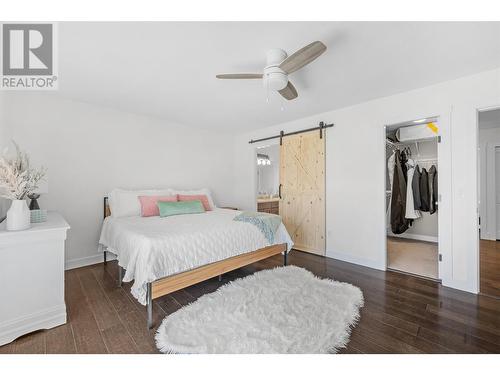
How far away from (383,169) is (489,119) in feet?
9.35

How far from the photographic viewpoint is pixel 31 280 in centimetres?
172

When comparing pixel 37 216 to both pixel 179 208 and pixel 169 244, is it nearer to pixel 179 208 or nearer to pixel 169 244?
pixel 169 244

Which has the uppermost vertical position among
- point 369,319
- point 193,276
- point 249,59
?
point 249,59

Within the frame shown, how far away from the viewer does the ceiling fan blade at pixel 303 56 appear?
61.0 inches

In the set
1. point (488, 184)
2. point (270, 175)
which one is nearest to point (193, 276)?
point (270, 175)

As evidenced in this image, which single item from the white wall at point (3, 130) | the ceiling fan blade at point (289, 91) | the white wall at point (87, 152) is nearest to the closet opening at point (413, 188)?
the ceiling fan blade at point (289, 91)

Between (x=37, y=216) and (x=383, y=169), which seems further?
(x=383, y=169)

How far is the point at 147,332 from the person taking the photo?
1751 mm

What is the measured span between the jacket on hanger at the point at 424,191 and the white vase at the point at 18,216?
5837mm

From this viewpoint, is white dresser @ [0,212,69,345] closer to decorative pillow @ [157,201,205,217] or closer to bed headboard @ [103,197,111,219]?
decorative pillow @ [157,201,205,217]

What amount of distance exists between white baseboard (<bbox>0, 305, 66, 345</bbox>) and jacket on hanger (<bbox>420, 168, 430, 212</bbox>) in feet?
18.6

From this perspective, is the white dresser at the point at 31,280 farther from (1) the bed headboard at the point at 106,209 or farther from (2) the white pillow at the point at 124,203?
(1) the bed headboard at the point at 106,209
